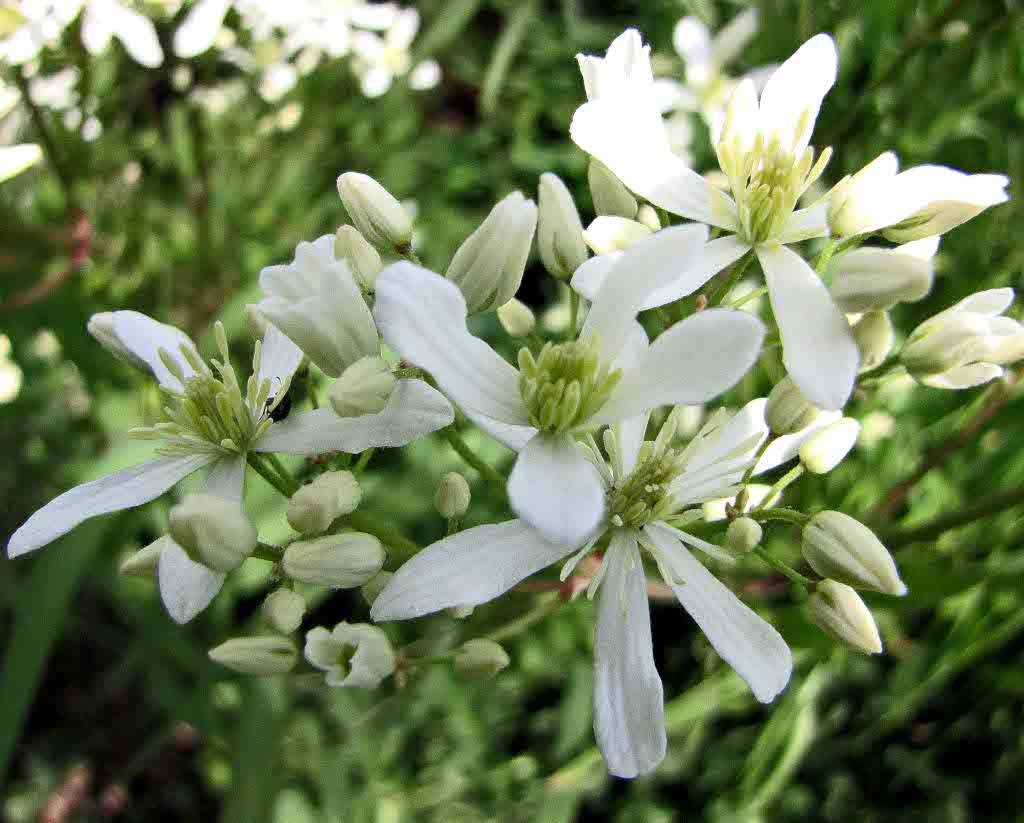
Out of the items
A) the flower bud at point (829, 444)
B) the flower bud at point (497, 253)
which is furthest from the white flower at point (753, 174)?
the flower bud at point (829, 444)

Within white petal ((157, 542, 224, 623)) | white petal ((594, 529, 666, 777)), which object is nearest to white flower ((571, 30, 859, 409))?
white petal ((594, 529, 666, 777))

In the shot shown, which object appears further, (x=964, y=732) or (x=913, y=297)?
(x=964, y=732)

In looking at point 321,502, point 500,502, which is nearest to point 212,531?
point 321,502

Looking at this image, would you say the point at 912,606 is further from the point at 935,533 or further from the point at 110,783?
the point at 110,783

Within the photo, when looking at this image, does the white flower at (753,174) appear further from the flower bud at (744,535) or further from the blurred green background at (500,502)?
the blurred green background at (500,502)

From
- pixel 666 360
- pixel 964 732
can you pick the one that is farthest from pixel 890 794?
pixel 666 360
